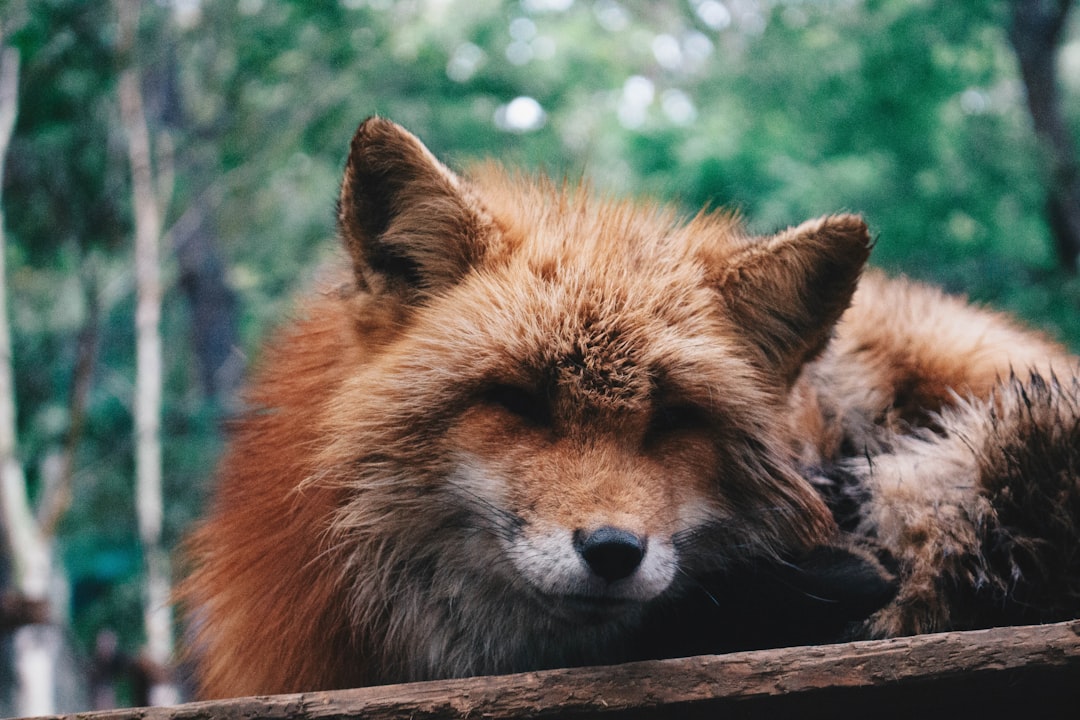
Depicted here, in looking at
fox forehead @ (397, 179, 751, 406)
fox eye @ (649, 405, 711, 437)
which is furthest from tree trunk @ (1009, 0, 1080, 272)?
fox eye @ (649, 405, 711, 437)

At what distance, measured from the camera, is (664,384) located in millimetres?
2047

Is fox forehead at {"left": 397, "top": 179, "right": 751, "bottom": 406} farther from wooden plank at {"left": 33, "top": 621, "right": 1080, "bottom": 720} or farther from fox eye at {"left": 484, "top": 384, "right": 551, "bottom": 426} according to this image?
wooden plank at {"left": 33, "top": 621, "right": 1080, "bottom": 720}

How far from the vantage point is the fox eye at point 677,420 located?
208 centimetres

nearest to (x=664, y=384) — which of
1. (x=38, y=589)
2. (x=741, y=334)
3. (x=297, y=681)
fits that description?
(x=741, y=334)

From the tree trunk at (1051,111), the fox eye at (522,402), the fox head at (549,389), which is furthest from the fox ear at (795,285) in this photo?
the tree trunk at (1051,111)

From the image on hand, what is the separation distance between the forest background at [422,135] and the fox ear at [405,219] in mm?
4305

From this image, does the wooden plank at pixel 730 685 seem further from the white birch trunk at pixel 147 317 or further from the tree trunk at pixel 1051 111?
the white birch trunk at pixel 147 317

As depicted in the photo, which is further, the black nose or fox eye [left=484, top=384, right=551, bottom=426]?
fox eye [left=484, top=384, right=551, bottom=426]

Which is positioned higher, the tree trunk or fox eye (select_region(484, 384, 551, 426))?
the tree trunk

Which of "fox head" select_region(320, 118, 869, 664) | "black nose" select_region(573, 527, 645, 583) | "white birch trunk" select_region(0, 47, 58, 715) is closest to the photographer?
"black nose" select_region(573, 527, 645, 583)

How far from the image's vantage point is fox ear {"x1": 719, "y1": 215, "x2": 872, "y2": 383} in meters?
2.13

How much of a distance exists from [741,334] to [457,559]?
0.86 m

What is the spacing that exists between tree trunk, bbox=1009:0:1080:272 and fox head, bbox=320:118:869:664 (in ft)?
21.5

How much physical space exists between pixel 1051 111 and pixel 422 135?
6085 mm
